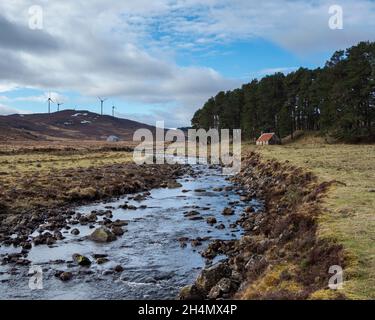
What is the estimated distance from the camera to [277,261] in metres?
18.9

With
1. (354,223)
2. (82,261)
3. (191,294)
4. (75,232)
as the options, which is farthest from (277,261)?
(75,232)

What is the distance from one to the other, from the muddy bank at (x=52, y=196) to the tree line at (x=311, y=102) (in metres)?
47.3

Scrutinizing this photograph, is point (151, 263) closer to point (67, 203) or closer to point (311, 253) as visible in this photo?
point (311, 253)

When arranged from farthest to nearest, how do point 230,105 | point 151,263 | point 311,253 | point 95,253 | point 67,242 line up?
point 230,105
point 67,242
point 95,253
point 151,263
point 311,253

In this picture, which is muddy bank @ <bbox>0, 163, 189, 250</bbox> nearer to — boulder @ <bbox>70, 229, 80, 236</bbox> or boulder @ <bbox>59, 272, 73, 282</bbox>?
boulder @ <bbox>70, 229, 80, 236</bbox>

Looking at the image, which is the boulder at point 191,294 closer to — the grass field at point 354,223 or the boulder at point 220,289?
the boulder at point 220,289

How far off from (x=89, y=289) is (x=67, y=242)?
9248 mm

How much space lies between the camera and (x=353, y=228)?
784 inches

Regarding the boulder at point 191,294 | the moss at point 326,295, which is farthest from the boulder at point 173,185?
the moss at point 326,295

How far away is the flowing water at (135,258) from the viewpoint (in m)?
20.4

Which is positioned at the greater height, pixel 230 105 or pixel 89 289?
pixel 230 105

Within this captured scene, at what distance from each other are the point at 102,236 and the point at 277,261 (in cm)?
1481
